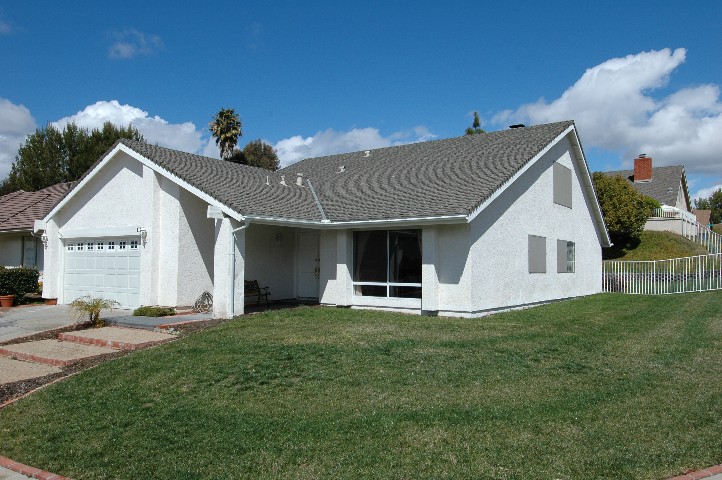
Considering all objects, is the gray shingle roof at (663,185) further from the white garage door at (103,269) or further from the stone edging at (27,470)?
the stone edging at (27,470)

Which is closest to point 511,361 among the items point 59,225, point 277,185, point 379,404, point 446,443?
point 379,404

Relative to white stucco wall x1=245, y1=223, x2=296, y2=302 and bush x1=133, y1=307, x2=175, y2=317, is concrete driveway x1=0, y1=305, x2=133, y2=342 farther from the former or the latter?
white stucco wall x1=245, y1=223, x2=296, y2=302

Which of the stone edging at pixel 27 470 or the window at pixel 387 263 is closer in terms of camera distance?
the stone edging at pixel 27 470

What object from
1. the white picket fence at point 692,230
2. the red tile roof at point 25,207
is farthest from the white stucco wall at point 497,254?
the white picket fence at point 692,230

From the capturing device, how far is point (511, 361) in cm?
964

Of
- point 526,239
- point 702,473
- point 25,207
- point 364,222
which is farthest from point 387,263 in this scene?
point 25,207

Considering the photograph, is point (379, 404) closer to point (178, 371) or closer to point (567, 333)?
point (178, 371)

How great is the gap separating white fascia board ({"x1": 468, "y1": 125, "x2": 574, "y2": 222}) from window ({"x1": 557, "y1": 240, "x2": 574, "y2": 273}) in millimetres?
3546

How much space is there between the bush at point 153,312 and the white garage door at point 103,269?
5.36 feet

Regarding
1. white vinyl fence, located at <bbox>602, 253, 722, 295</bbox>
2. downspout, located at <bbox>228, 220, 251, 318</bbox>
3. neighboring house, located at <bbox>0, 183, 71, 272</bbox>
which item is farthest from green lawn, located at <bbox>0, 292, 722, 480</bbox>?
neighboring house, located at <bbox>0, 183, 71, 272</bbox>

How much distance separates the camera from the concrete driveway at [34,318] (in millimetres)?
14531

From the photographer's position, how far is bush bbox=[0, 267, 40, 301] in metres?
19.9

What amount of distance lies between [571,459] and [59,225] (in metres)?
19.4

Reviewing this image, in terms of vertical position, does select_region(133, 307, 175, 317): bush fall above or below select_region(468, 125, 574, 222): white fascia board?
below
